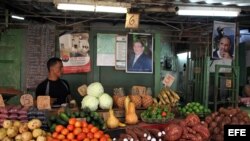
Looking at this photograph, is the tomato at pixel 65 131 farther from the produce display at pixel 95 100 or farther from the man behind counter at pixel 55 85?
the man behind counter at pixel 55 85

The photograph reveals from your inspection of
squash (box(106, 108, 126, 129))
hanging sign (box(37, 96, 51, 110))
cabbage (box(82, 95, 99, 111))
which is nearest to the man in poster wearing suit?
cabbage (box(82, 95, 99, 111))

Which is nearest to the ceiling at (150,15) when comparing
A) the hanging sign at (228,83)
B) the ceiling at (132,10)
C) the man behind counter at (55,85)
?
the ceiling at (132,10)

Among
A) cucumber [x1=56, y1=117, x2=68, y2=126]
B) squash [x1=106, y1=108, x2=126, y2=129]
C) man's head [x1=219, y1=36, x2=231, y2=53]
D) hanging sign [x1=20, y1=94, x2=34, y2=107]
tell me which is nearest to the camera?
cucumber [x1=56, y1=117, x2=68, y2=126]

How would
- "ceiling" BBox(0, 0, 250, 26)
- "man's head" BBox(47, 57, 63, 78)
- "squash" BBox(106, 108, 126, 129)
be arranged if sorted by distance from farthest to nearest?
"ceiling" BBox(0, 0, 250, 26)
"man's head" BBox(47, 57, 63, 78)
"squash" BBox(106, 108, 126, 129)

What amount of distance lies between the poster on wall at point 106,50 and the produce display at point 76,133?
3784 mm

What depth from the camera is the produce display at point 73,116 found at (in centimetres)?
396

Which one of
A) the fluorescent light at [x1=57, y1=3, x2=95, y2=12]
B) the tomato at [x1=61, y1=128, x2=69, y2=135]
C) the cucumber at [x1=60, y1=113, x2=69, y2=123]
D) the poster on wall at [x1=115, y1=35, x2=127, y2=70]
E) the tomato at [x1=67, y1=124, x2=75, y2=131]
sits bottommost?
the tomato at [x1=61, y1=128, x2=69, y2=135]

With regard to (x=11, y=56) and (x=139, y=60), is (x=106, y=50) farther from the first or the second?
(x=11, y=56)

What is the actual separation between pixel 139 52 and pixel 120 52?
0.42 metres

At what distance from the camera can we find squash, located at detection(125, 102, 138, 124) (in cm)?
454

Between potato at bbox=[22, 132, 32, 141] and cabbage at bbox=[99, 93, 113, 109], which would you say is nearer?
potato at bbox=[22, 132, 32, 141]

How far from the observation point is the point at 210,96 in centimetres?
813

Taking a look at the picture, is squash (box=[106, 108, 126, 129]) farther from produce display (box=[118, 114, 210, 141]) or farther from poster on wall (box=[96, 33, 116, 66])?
poster on wall (box=[96, 33, 116, 66])

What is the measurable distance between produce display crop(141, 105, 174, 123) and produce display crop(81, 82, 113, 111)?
519 millimetres
